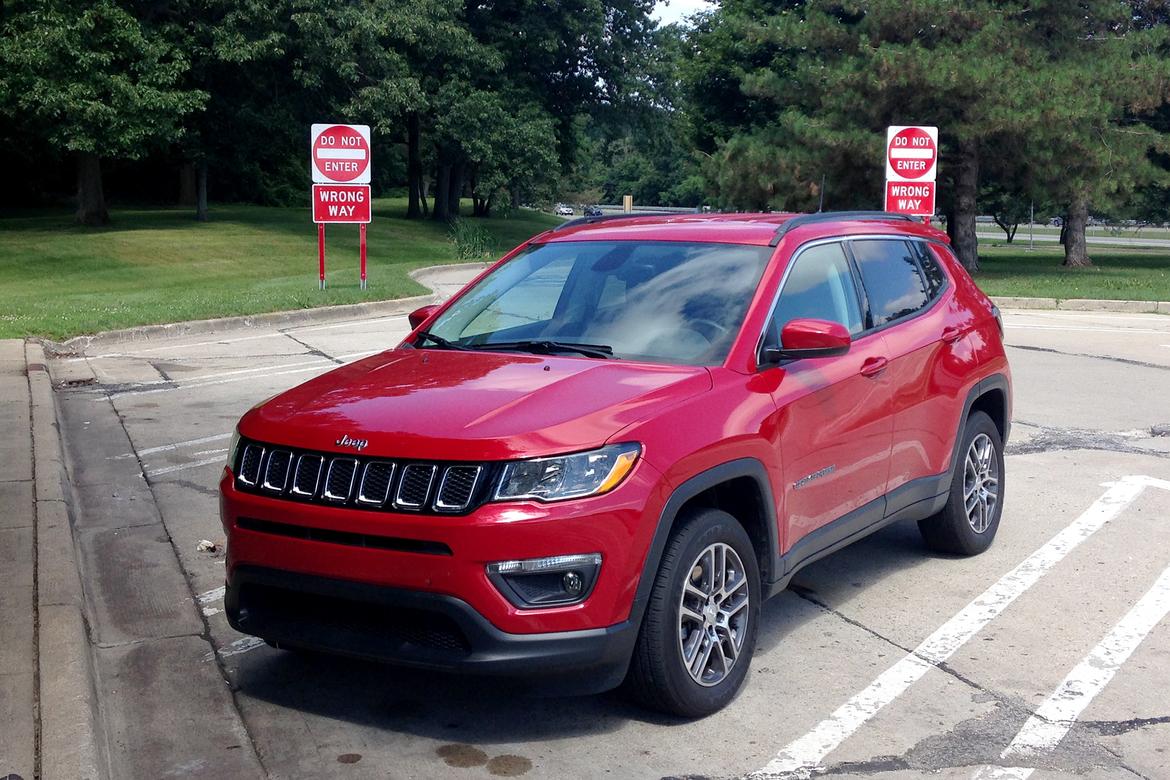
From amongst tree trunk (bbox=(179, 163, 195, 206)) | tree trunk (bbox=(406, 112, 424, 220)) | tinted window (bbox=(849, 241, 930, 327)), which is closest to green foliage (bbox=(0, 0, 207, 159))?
tree trunk (bbox=(406, 112, 424, 220))

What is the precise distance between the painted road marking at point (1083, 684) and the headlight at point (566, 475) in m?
1.55

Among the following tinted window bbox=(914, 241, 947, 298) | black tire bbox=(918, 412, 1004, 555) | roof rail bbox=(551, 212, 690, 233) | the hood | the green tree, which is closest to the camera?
the hood

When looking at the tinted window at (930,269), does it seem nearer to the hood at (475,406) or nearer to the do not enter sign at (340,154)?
the hood at (475,406)

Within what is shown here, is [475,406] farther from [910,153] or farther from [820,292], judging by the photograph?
[910,153]

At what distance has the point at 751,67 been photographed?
4641 cm

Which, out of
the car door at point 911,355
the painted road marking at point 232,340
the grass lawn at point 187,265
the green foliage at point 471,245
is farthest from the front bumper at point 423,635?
the green foliage at point 471,245

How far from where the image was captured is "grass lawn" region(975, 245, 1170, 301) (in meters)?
24.1

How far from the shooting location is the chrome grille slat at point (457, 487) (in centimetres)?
416

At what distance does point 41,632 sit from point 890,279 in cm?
414

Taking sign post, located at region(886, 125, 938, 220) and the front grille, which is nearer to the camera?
the front grille

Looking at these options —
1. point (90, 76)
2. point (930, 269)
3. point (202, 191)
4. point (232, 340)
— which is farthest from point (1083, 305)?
point (202, 191)

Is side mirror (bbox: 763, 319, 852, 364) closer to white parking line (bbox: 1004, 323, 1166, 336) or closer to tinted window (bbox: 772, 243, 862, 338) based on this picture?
tinted window (bbox: 772, 243, 862, 338)

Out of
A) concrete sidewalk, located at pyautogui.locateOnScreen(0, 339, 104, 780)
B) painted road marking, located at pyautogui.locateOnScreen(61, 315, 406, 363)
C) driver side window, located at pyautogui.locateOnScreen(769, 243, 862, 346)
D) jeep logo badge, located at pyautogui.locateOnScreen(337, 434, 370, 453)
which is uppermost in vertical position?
driver side window, located at pyautogui.locateOnScreen(769, 243, 862, 346)

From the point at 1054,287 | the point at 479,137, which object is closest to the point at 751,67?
the point at 479,137
